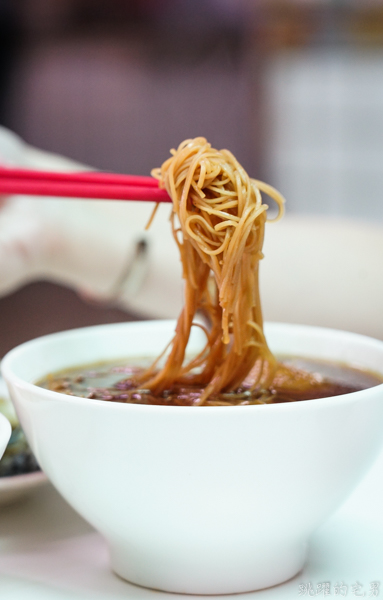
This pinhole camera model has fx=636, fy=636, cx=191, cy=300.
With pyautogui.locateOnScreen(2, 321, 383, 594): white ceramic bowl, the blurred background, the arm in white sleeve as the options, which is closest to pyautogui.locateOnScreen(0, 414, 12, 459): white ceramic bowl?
pyautogui.locateOnScreen(2, 321, 383, 594): white ceramic bowl

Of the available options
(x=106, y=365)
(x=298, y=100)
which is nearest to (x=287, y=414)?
(x=106, y=365)

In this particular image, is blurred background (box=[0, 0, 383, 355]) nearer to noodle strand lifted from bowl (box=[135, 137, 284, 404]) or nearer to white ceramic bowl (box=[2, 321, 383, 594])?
noodle strand lifted from bowl (box=[135, 137, 284, 404])

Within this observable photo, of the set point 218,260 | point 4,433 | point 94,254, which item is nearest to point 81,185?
point 218,260

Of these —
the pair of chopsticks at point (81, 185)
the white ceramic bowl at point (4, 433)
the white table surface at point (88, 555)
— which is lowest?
the white table surface at point (88, 555)

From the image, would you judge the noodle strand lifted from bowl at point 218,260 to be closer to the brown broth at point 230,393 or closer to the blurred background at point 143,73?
the brown broth at point 230,393

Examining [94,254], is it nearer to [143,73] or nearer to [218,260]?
[218,260]

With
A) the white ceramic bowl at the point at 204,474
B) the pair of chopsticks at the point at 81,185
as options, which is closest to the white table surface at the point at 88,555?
the white ceramic bowl at the point at 204,474
